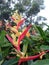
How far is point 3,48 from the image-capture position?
3.38 feet

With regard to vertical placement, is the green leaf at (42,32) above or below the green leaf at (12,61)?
above

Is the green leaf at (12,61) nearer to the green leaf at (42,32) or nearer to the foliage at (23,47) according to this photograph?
the foliage at (23,47)

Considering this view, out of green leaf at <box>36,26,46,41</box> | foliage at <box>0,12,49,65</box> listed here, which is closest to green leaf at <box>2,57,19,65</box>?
foliage at <box>0,12,49,65</box>

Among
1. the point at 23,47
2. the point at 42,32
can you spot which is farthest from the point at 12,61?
the point at 42,32

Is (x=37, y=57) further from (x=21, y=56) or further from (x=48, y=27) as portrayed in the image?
(x=48, y=27)

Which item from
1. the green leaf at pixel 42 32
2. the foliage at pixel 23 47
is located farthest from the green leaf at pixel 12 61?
the green leaf at pixel 42 32

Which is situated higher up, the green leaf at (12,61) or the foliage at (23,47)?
the foliage at (23,47)

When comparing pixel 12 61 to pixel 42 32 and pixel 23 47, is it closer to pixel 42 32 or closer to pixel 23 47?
pixel 23 47

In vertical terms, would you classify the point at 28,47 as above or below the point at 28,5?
above

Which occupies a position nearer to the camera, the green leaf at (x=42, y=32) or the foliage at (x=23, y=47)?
the foliage at (x=23, y=47)

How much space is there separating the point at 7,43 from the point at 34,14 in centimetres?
1689

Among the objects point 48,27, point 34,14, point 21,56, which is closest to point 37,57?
point 21,56

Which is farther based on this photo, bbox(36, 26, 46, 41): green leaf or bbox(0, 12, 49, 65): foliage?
bbox(36, 26, 46, 41): green leaf

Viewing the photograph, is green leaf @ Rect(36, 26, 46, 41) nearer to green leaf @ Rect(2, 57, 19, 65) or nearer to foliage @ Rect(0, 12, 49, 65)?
foliage @ Rect(0, 12, 49, 65)
